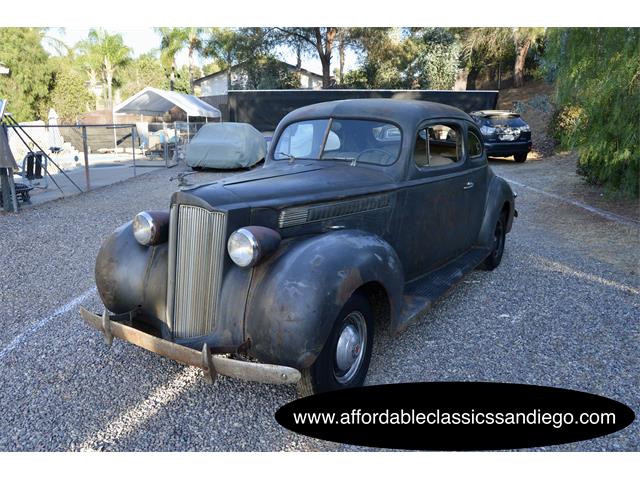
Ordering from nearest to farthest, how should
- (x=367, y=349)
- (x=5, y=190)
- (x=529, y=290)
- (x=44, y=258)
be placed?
(x=367, y=349), (x=529, y=290), (x=44, y=258), (x=5, y=190)

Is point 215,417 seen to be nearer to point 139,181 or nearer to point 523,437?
point 523,437

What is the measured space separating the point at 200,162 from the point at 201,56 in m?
28.3

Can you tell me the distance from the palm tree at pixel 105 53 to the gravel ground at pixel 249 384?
141 feet

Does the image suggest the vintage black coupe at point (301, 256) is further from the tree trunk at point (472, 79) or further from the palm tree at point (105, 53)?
the palm tree at point (105, 53)

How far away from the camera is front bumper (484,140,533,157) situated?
15.3 meters

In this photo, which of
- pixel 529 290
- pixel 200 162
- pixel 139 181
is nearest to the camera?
pixel 529 290

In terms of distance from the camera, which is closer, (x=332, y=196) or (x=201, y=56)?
(x=332, y=196)

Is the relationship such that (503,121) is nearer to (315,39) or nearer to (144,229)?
(144,229)

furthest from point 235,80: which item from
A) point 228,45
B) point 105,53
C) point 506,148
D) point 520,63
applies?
point 506,148

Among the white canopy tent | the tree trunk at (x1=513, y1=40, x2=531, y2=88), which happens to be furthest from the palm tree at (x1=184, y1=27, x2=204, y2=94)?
the tree trunk at (x1=513, y1=40, x2=531, y2=88)

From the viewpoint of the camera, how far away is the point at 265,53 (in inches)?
1118

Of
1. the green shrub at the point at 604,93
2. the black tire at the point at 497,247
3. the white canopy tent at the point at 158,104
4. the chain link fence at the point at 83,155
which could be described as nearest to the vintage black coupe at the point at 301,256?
the black tire at the point at 497,247

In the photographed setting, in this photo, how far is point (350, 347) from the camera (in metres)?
2.92

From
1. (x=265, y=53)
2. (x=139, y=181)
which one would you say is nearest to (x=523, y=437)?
(x=139, y=181)
